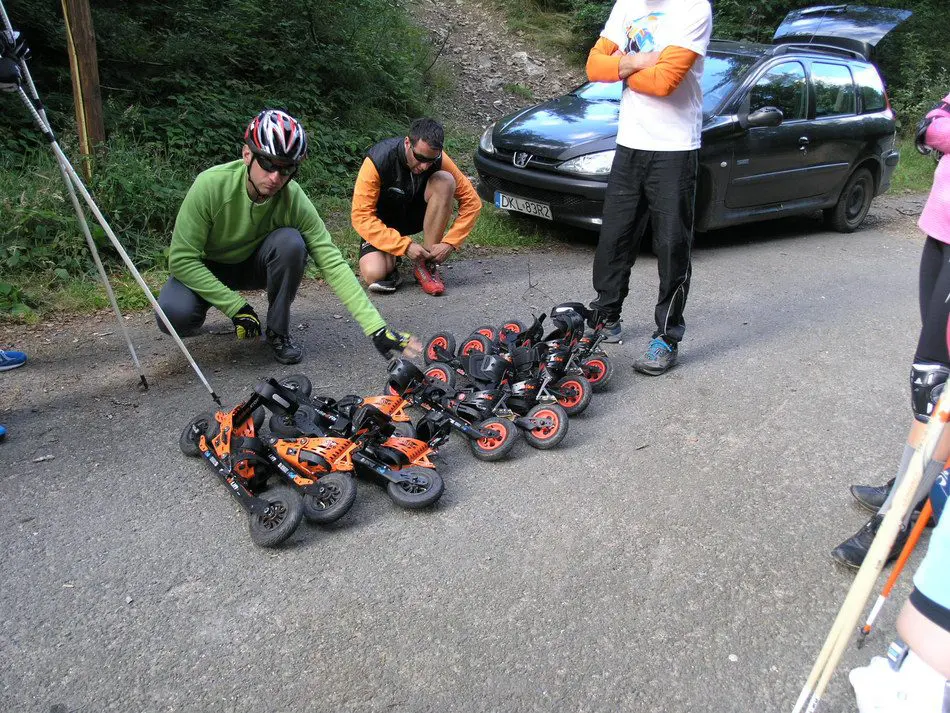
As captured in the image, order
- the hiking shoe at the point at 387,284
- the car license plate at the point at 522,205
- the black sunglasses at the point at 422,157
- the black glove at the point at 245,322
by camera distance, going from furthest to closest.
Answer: the car license plate at the point at 522,205 < the hiking shoe at the point at 387,284 < the black sunglasses at the point at 422,157 < the black glove at the point at 245,322

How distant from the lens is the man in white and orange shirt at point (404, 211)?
19.8ft

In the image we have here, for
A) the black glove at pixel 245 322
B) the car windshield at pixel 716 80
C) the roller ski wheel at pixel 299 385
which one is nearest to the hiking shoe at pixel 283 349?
the black glove at pixel 245 322

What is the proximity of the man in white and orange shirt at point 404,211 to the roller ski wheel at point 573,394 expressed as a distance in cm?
230

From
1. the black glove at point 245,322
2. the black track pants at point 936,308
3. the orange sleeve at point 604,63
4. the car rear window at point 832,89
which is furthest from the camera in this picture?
the car rear window at point 832,89

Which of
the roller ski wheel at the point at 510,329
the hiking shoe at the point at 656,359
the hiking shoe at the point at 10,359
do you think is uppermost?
the roller ski wheel at the point at 510,329

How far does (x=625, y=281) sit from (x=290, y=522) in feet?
9.44

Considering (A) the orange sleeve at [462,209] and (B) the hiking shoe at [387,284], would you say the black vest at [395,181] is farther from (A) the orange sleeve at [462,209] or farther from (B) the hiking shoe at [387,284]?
(B) the hiking shoe at [387,284]

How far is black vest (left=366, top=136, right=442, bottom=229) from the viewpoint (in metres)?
6.02

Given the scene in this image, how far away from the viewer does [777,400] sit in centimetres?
461

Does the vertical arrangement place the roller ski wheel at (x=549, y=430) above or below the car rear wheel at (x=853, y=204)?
above

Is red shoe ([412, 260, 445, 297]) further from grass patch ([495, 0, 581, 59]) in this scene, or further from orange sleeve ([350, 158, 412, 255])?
grass patch ([495, 0, 581, 59])

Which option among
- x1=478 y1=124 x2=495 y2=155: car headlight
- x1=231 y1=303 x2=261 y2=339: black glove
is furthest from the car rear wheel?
x1=231 y1=303 x2=261 y2=339: black glove

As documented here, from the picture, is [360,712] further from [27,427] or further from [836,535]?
[27,427]

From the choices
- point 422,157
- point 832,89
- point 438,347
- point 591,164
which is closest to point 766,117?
point 591,164
